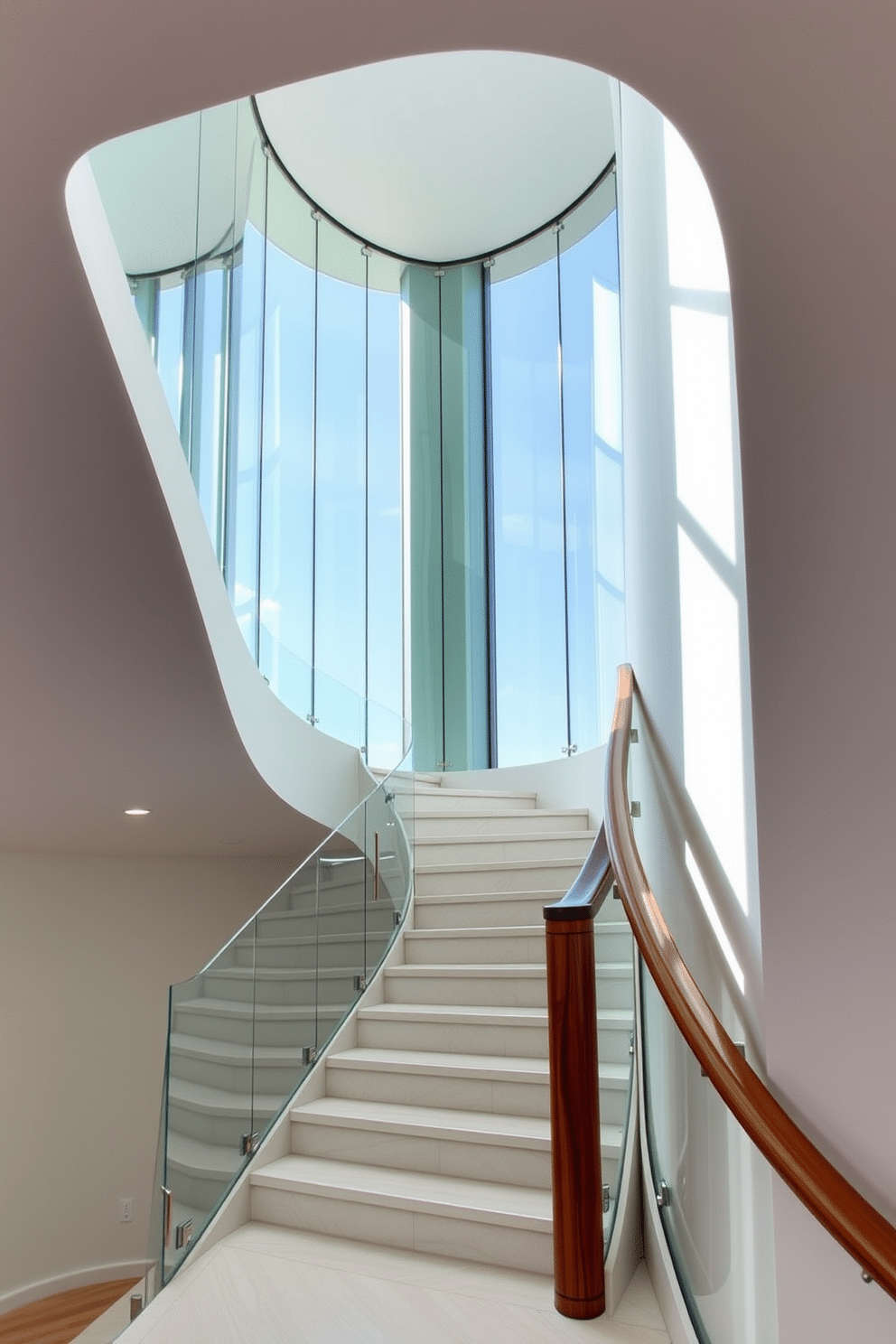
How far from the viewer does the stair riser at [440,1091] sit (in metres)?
4.00

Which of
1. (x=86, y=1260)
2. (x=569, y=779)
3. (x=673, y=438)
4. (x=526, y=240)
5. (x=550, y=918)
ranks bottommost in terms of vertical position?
(x=86, y=1260)

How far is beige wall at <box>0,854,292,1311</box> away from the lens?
7781 millimetres

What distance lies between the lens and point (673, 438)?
324 centimetres

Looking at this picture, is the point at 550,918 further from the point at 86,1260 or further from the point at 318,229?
the point at 318,229

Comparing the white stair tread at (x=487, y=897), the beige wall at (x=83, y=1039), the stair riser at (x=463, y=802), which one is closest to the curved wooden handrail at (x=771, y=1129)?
the white stair tread at (x=487, y=897)

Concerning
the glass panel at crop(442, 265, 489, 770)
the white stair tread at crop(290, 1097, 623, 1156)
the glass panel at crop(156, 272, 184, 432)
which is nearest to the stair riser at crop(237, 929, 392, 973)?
the white stair tread at crop(290, 1097, 623, 1156)

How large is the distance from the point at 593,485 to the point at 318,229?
11.7 ft

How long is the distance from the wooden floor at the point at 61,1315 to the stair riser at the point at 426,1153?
4028 millimetres

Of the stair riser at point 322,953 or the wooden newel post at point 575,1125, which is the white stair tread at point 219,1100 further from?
the wooden newel post at point 575,1125

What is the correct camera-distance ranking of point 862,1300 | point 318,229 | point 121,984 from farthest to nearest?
point 318,229 → point 121,984 → point 862,1300

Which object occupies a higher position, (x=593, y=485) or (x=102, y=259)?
(x=593, y=485)

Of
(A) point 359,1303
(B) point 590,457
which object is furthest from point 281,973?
(B) point 590,457

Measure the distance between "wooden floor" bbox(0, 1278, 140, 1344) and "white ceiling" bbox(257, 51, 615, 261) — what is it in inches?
350

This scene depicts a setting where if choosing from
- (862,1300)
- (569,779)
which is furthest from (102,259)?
(569,779)
